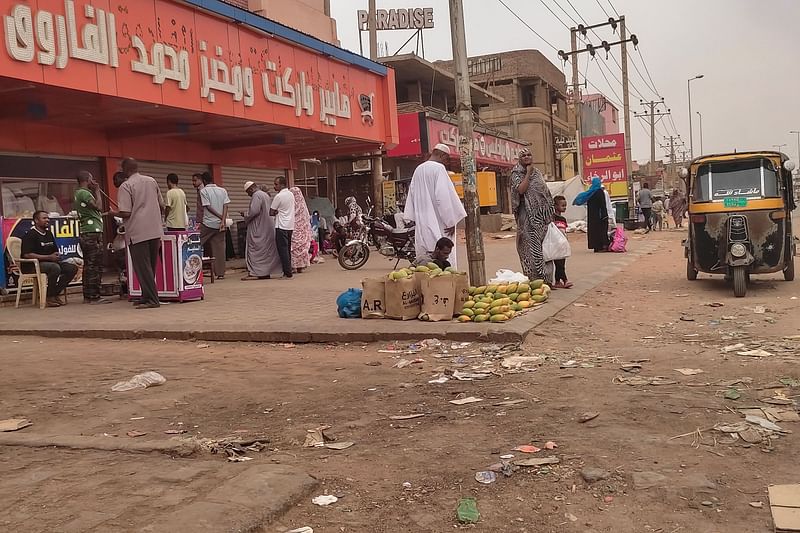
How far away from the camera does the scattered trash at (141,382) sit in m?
5.13

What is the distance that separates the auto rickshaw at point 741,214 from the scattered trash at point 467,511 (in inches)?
282

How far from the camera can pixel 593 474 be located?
3090mm

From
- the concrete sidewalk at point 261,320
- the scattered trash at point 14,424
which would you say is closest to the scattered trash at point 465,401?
the concrete sidewalk at point 261,320

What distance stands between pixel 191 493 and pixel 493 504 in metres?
1.22

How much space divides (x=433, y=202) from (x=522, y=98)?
4107 cm

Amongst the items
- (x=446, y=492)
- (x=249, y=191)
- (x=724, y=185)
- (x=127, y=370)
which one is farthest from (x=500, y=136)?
(x=446, y=492)

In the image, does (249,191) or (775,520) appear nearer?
(775,520)

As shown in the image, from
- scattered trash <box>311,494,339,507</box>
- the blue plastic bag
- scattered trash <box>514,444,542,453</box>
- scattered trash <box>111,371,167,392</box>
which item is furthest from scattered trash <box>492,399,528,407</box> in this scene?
the blue plastic bag

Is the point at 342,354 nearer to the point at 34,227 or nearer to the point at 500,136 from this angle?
the point at 34,227

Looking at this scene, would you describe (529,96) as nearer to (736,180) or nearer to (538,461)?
(736,180)

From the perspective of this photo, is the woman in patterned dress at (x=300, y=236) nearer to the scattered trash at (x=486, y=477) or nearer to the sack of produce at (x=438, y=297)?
the sack of produce at (x=438, y=297)

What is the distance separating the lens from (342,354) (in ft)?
20.5

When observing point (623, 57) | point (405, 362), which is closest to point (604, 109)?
point (623, 57)

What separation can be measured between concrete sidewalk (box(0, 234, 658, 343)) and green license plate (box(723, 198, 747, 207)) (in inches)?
79.9
